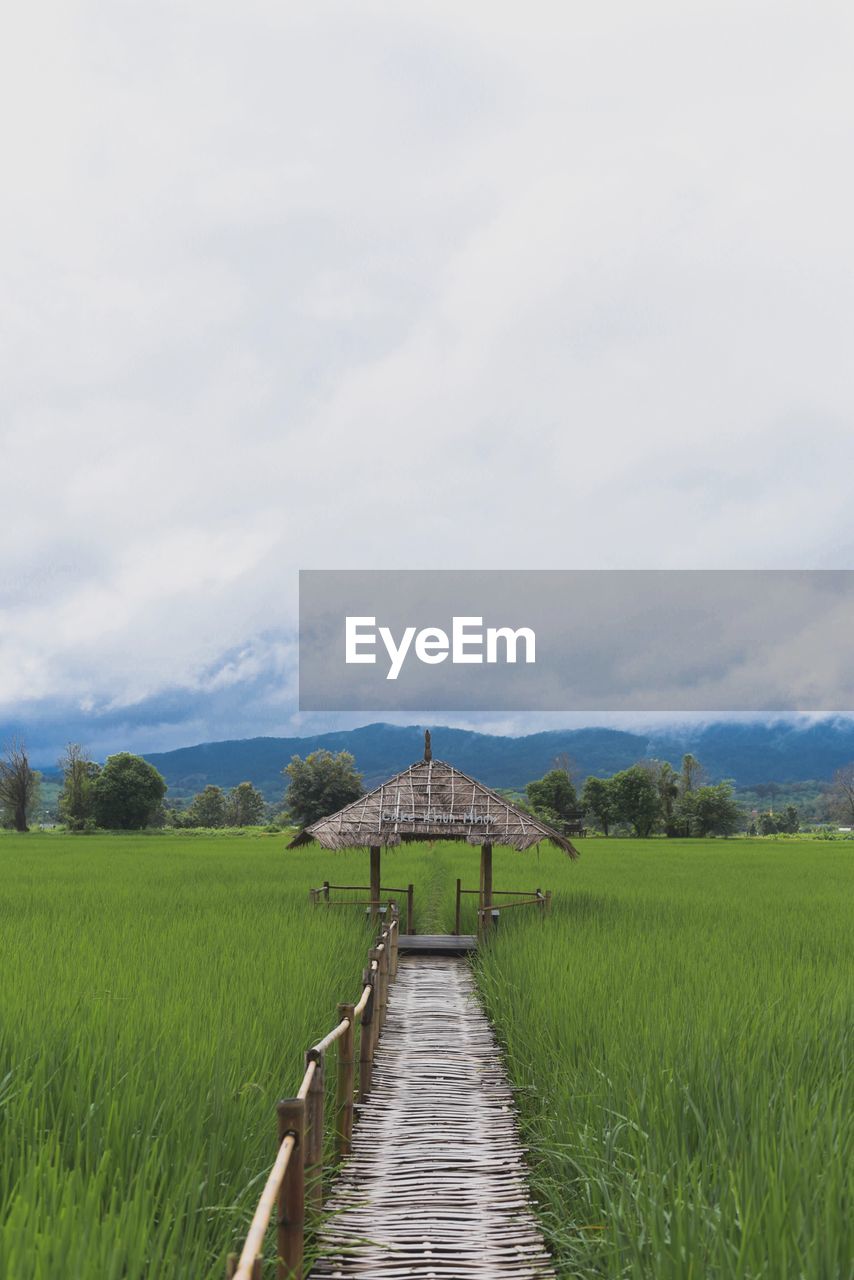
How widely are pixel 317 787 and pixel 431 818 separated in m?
53.7

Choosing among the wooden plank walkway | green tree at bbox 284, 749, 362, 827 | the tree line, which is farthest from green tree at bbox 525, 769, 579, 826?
the wooden plank walkway

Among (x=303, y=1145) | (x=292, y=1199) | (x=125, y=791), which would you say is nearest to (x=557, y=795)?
(x=125, y=791)

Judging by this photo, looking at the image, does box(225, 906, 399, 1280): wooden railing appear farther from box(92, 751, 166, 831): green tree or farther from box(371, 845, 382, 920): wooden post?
box(92, 751, 166, 831): green tree

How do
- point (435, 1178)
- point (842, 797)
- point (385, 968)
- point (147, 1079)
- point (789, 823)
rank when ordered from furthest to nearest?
point (842, 797) → point (789, 823) → point (385, 968) → point (435, 1178) → point (147, 1079)

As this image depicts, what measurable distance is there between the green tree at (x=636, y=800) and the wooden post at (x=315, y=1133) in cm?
6843

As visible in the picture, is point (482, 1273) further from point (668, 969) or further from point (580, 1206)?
point (668, 969)

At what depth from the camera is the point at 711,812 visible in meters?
73.6

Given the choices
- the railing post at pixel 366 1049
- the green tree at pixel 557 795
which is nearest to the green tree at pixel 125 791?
the green tree at pixel 557 795

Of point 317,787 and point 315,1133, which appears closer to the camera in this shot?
point 315,1133

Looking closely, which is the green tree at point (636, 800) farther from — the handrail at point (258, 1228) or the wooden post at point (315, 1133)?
the handrail at point (258, 1228)

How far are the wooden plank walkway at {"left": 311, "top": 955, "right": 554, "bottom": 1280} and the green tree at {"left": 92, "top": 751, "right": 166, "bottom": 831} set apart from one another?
64.4m

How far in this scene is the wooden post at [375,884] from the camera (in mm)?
14664

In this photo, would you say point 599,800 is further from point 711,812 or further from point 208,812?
point 208,812

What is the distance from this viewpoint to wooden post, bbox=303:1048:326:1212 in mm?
4723
